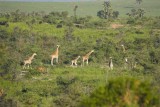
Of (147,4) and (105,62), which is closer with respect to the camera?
(105,62)

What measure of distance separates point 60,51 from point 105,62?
13.9ft

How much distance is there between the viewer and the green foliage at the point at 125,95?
10492 mm

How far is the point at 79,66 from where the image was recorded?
30.5 m

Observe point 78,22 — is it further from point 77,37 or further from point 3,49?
point 3,49

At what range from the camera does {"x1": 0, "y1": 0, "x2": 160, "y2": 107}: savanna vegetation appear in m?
10.6

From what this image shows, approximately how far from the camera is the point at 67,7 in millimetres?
86500

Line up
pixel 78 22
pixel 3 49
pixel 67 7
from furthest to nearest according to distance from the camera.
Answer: pixel 67 7, pixel 78 22, pixel 3 49

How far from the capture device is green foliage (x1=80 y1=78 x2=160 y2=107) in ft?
34.4

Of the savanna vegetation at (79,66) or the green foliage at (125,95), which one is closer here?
the green foliage at (125,95)

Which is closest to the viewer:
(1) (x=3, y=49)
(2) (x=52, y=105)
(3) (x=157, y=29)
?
(2) (x=52, y=105)

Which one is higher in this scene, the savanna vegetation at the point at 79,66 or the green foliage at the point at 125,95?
the green foliage at the point at 125,95

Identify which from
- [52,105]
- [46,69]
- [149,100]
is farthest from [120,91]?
[46,69]

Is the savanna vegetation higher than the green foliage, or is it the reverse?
the green foliage

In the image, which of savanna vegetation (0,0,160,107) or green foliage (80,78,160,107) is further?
savanna vegetation (0,0,160,107)
